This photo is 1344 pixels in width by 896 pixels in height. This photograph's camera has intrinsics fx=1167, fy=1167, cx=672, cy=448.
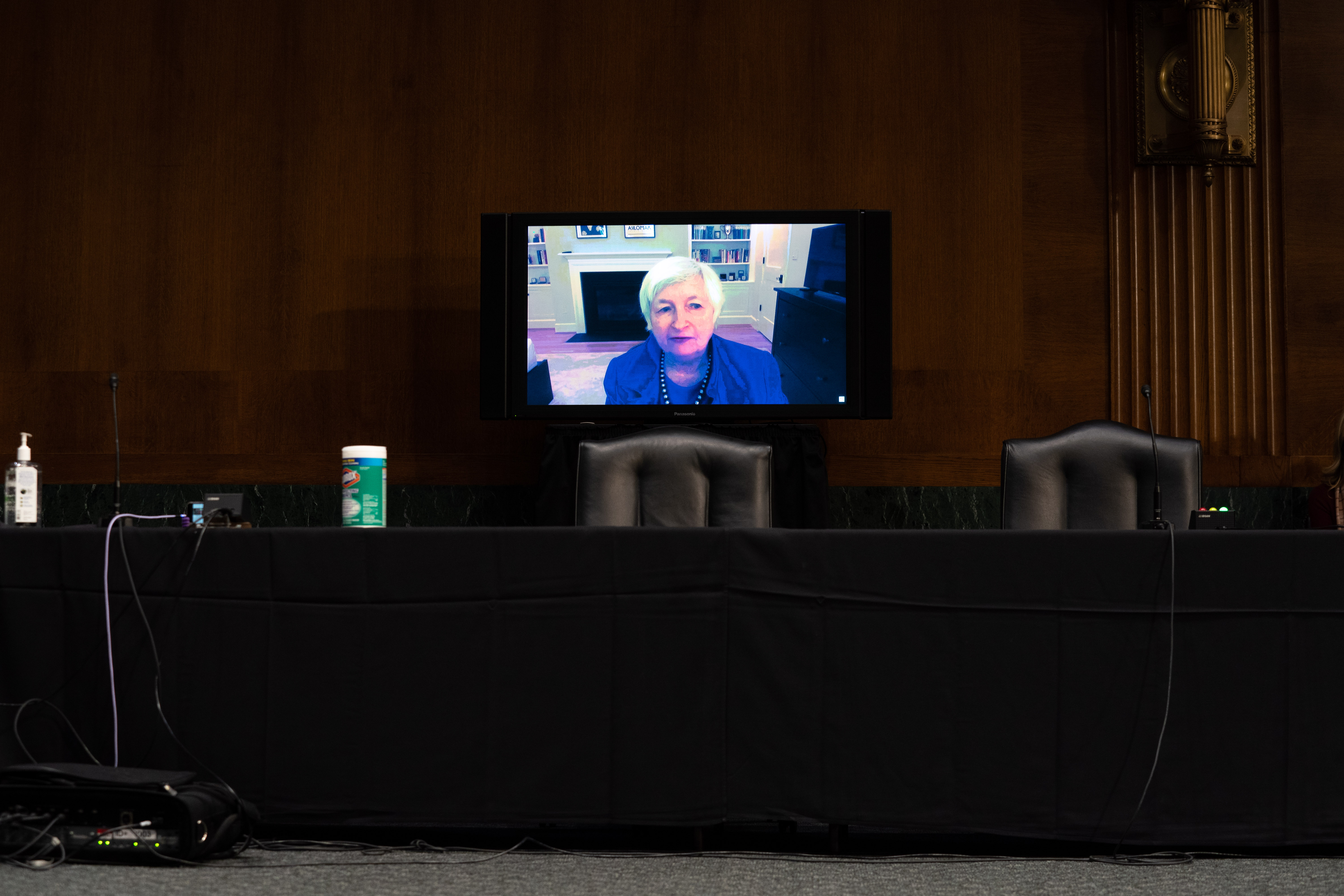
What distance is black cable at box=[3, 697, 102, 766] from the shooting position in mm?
2178

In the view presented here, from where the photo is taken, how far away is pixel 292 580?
2.17 m

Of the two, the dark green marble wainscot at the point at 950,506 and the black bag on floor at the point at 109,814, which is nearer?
the black bag on floor at the point at 109,814

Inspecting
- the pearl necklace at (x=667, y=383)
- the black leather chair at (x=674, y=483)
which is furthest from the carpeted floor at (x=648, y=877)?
the pearl necklace at (x=667, y=383)

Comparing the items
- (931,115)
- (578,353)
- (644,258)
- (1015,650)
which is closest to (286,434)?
(578,353)

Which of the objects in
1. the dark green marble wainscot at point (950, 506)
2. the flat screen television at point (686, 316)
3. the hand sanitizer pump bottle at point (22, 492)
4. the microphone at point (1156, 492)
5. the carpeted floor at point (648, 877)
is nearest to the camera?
the carpeted floor at point (648, 877)

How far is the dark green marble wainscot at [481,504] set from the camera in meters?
4.22

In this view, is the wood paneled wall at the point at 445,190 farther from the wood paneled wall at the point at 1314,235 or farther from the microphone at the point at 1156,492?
the microphone at the point at 1156,492

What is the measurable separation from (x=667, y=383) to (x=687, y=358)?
0.11 meters

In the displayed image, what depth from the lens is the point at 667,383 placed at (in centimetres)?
396

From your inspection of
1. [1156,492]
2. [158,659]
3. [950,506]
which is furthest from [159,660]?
[950,506]

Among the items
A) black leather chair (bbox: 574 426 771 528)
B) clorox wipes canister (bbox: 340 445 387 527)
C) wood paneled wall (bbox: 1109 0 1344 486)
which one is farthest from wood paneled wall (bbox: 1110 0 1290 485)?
clorox wipes canister (bbox: 340 445 387 527)

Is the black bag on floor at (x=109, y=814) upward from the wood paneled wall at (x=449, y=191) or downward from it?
downward

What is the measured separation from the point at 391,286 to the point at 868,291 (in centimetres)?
177

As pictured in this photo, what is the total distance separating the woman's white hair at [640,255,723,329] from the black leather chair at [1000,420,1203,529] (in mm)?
1294
